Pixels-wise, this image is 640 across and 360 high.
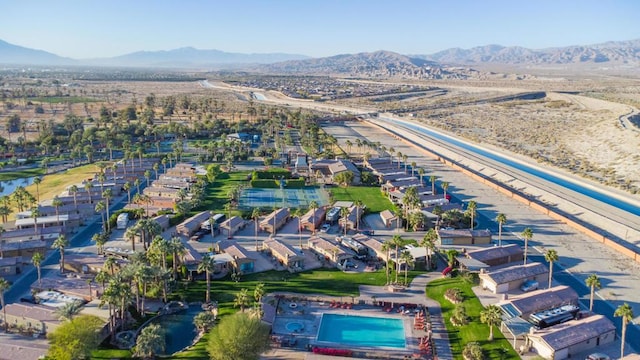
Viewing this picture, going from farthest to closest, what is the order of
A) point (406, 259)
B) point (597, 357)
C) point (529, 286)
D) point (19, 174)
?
point (19, 174)
point (406, 259)
point (529, 286)
point (597, 357)

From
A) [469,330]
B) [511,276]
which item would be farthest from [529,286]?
[469,330]

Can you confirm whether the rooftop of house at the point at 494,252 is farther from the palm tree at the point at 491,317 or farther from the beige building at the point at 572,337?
the beige building at the point at 572,337

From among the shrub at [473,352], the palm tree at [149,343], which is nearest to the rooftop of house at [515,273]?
the shrub at [473,352]

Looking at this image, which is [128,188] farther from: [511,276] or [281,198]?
[511,276]

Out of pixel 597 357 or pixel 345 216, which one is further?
pixel 345 216

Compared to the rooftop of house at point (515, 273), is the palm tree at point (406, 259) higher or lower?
higher

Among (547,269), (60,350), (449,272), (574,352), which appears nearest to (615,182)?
(547,269)

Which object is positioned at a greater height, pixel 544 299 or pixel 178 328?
pixel 544 299
